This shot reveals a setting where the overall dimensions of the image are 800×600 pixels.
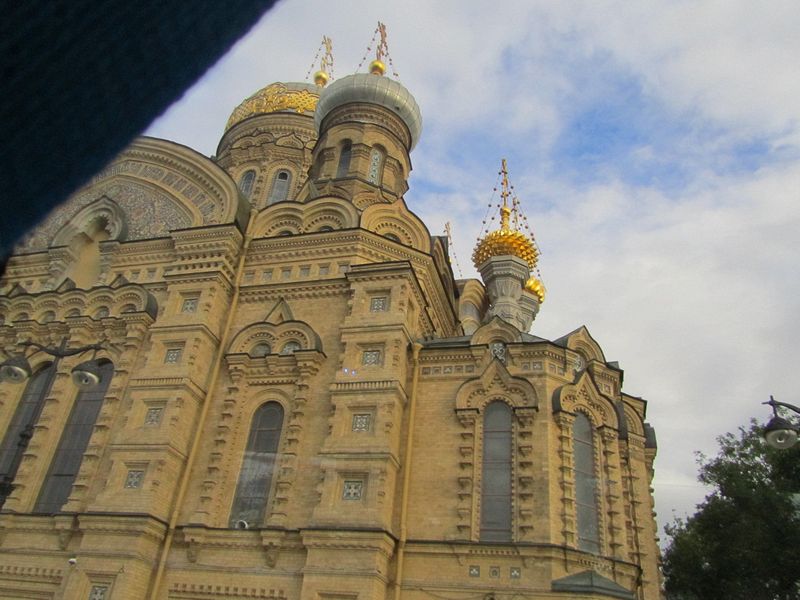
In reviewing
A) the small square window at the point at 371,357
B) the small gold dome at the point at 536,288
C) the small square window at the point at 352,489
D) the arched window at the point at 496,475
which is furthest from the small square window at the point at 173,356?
the small gold dome at the point at 536,288

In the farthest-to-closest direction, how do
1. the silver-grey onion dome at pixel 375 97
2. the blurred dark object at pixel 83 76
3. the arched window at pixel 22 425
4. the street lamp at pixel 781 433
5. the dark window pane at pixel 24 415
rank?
1. the silver-grey onion dome at pixel 375 97
2. the dark window pane at pixel 24 415
3. the arched window at pixel 22 425
4. the street lamp at pixel 781 433
5. the blurred dark object at pixel 83 76

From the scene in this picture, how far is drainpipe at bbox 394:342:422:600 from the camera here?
10172 millimetres

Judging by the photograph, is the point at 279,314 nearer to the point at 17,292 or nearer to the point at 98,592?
the point at 98,592

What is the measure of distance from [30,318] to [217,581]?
286 inches

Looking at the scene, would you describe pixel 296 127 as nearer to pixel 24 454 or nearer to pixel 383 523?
pixel 24 454

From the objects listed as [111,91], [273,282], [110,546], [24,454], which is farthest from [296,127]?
[111,91]

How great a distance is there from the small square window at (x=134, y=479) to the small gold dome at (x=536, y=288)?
46.7 ft

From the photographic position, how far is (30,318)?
14.2m

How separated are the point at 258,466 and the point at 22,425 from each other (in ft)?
16.2

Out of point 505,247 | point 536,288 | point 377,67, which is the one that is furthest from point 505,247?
point 377,67

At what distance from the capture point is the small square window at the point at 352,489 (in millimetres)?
10500

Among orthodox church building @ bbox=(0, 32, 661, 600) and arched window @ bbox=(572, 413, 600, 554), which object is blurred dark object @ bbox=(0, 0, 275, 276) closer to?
orthodox church building @ bbox=(0, 32, 661, 600)

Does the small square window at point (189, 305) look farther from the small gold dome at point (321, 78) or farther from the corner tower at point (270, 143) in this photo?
the small gold dome at point (321, 78)

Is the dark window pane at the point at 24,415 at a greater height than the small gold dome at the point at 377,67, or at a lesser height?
lesser
